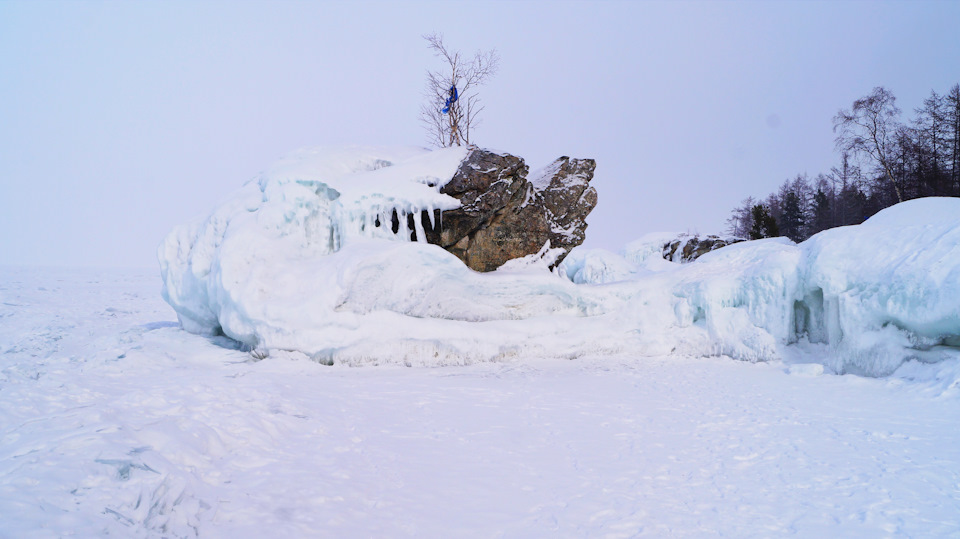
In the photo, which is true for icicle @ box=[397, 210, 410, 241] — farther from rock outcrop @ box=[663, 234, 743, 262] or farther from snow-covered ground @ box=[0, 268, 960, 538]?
rock outcrop @ box=[663, 234, 743, 262]

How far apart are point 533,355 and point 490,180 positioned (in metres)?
4.30

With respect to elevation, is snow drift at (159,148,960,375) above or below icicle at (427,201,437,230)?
below

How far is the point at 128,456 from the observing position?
3.14 meters

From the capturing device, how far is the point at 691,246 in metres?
20.6

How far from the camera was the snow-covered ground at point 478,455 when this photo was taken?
309cm

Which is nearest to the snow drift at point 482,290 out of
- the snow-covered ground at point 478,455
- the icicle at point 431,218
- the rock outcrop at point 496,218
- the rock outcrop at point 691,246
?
the icicle at point 431,218

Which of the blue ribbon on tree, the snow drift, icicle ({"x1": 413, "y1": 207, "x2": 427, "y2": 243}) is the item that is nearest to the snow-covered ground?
the snow drift

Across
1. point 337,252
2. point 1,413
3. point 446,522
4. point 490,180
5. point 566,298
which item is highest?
point 490,180

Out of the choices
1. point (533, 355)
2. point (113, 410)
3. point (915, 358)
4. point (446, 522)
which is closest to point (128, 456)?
point (113, 410)

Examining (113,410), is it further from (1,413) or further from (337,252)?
(337,252)

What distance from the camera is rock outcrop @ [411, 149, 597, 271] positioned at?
37.6ft

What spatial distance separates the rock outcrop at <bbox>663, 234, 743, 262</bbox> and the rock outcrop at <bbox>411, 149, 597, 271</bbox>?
918 cm

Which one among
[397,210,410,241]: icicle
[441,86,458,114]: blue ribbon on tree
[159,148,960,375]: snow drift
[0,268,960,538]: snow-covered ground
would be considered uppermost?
[441,86,458,114]: blue ribbon on tree

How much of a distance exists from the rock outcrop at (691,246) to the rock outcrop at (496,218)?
9177 millimetres
